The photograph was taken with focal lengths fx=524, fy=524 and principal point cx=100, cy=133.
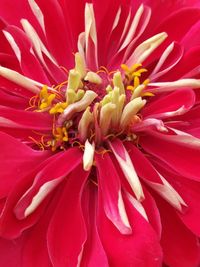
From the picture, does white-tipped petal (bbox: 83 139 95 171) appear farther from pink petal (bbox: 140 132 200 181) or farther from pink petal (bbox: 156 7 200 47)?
pink petal (bbox: 156 7 200 47)

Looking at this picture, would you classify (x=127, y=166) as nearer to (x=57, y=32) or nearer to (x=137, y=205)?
(x=137, y=205)

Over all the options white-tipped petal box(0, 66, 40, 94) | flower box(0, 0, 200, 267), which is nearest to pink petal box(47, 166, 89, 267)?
flower box(0, 0, 200, 267)

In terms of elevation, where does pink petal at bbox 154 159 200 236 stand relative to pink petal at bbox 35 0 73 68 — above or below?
below

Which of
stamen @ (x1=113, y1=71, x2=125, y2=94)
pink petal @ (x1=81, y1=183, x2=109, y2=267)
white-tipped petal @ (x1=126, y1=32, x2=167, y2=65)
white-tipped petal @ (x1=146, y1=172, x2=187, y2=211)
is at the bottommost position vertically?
pink petal @ (x1=81, y1=183, x2=109, y2=267)

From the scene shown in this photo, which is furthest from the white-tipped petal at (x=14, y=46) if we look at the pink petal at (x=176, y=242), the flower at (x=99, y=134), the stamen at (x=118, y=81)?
the pink petal at (x=176, y=242)

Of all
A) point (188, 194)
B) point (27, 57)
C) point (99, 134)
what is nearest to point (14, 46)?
point (27, 57)

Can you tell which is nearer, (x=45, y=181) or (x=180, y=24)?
(x=45, y=181)
